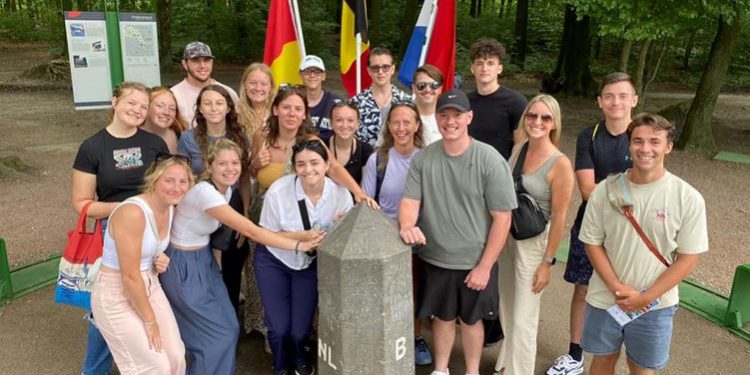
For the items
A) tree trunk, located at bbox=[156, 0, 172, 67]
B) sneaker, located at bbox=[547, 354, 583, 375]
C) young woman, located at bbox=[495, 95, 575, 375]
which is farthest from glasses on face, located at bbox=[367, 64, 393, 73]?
tree trunk, located at bbox=[156, 0, 172, 67]

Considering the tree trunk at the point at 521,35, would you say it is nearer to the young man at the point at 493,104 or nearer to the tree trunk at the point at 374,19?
the tree trunk at the point at 374,19

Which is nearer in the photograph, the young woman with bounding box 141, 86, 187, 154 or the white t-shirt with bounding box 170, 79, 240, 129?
the young woman with bounding box 141, 86, 187, 154

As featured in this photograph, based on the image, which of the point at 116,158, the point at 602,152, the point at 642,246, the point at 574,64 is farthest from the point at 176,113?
the point at 574,64

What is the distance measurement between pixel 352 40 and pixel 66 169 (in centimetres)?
567

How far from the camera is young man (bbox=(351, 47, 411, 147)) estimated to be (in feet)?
15.0

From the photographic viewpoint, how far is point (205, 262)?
144 inches

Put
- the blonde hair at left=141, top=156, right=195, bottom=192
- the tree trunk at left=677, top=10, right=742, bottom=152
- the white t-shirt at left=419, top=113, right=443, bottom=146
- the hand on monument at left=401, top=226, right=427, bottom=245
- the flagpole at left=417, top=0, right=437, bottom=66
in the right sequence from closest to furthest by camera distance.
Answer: the hand on monument at left=401, top=226, right=427, bottom=245 < the blonde hair at left=141, top=156, right=195, bottom=192 < the white t-shirt at left=419, top=113, right=443, bottom=146 < the flagpole at left=417, top=0, right=437, bottom=66 < the tree trunk at left=677, top=10, right=742, bottom=152

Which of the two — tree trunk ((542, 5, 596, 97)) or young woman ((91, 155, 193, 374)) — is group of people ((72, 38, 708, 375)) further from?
tree trunk ((542, 5, 596, 97))

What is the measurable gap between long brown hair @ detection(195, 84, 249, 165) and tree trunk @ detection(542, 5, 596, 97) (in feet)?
→ 49.1

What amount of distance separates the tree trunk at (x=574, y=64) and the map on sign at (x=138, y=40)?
12505 millimetres

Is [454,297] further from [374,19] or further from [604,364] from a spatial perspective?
[374,19]

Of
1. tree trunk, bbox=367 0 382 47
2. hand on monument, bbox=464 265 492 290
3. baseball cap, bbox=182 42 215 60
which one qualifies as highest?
tree trunk, bbox=367 0 382 47

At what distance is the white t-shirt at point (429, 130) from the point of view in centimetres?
402

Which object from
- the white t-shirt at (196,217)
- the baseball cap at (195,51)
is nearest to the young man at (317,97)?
the baseball cap at (195,51)
